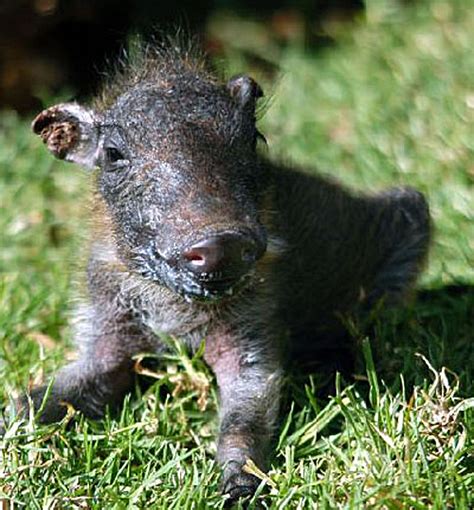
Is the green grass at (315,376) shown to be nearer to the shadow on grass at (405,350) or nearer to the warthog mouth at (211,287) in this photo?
the shadow on grass at (405,350)

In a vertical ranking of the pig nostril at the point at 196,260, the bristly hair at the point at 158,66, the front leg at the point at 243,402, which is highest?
the pig nostril at the point at 196,260

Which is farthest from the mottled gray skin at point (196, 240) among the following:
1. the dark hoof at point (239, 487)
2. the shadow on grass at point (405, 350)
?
the shadow on grass at point (405, 350)

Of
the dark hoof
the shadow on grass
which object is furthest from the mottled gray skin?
the shadow on grass

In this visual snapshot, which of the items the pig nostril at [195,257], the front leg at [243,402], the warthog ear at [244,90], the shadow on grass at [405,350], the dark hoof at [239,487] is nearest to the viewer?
the pig nostril at [195,257]

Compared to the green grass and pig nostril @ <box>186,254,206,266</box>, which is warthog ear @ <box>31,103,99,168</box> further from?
pig nostril @ <box>186,254,206,266</box>

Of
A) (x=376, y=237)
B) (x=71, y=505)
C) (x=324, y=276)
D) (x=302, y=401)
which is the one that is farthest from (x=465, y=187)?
(x=71, y=505)

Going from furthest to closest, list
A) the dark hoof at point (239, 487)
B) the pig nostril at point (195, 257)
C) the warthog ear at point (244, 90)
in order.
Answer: the warthog ear at point (244, 90), the dark hoof at point (239, 487), the pig nostril at point (195, 257)
